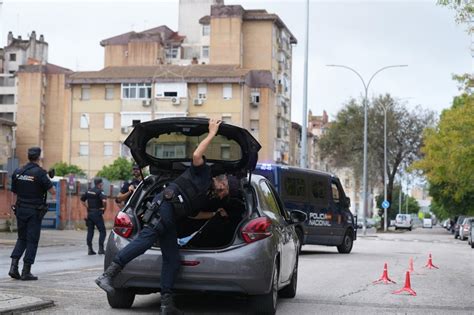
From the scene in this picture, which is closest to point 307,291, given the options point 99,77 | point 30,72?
point 99,77

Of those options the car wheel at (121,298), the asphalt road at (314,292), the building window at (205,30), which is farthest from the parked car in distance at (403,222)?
the car wheel at (121,298)

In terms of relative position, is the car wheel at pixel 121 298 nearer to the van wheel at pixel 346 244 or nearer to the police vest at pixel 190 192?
the police vest at pixel 190 192

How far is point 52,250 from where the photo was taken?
22.0 m

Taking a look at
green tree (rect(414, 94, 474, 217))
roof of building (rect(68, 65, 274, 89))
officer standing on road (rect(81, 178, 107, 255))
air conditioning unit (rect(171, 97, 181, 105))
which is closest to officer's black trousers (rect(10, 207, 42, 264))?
officer standing on road (rect(81, 178, 107, 255))

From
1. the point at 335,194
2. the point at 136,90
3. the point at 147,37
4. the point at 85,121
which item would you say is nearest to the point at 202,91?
the point at 136,90

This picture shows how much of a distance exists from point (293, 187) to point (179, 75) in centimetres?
5792

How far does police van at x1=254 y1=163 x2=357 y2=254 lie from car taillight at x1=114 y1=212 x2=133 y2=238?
473 inches

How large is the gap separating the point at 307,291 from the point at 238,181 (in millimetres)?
3424

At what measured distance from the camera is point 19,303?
28.3 feet

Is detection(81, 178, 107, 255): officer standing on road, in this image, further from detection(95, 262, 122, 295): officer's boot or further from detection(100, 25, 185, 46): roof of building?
detection(100, 25, 185, 46): roof of building

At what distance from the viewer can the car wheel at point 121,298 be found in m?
9.01

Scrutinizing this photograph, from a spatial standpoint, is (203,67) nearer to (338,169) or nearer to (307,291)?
(338,169)

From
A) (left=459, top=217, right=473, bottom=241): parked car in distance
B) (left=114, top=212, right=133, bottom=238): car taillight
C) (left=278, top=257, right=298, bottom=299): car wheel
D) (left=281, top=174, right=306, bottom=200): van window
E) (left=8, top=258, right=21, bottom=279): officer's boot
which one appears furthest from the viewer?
(left=459, top=217, right=473, bottom=241): parked car in distance

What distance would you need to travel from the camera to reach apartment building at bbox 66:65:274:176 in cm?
7838
